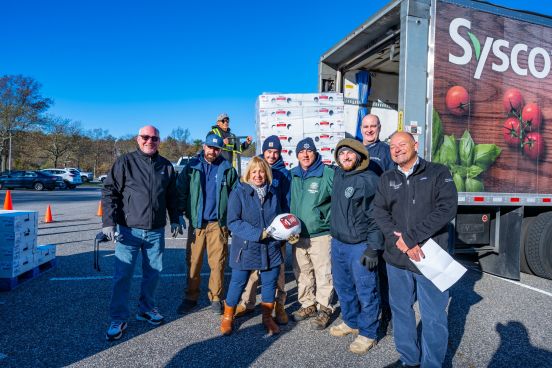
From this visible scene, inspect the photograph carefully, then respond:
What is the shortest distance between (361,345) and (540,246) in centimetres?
371

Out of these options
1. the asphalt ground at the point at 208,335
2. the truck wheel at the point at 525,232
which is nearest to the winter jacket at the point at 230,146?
the asphalt ground at the point at 208,335

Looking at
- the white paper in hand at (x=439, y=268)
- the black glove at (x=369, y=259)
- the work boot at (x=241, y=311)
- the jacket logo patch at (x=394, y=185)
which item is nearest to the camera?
the white paper in hand at (x=439, y=268)

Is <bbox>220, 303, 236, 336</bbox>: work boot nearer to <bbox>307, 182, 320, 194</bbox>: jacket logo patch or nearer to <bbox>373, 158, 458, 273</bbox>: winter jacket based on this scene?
<bbox>307, 182, 320, 194</bbox>: jacket logo patch

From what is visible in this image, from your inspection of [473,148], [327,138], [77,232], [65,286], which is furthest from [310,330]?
[77,232]

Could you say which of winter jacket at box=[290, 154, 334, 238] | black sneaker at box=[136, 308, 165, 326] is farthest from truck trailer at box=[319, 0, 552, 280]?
black sneaker at box=[136, 308, 165, 326]

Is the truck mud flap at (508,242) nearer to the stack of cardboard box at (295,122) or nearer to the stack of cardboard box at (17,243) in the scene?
the stack of cardboard box at (295,122)

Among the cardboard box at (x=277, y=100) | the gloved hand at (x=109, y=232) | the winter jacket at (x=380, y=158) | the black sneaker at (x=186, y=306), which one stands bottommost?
the black sneaker at (x=186, y=306)

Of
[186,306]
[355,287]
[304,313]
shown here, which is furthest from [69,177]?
[355,287]

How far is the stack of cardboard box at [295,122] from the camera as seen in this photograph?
15.9 feet

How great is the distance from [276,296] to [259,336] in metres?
0.49

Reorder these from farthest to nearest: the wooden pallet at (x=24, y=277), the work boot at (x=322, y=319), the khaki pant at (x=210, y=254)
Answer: the wooden pallet at (x=24, y=277)
the khaki pant at (x=210, y=254)
the work boot at (x=322, y=319)

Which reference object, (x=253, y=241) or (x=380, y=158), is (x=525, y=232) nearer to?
(x=380, y=158)

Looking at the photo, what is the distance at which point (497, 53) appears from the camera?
4.32 metres

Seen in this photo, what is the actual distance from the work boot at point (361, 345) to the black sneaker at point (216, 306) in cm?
147
